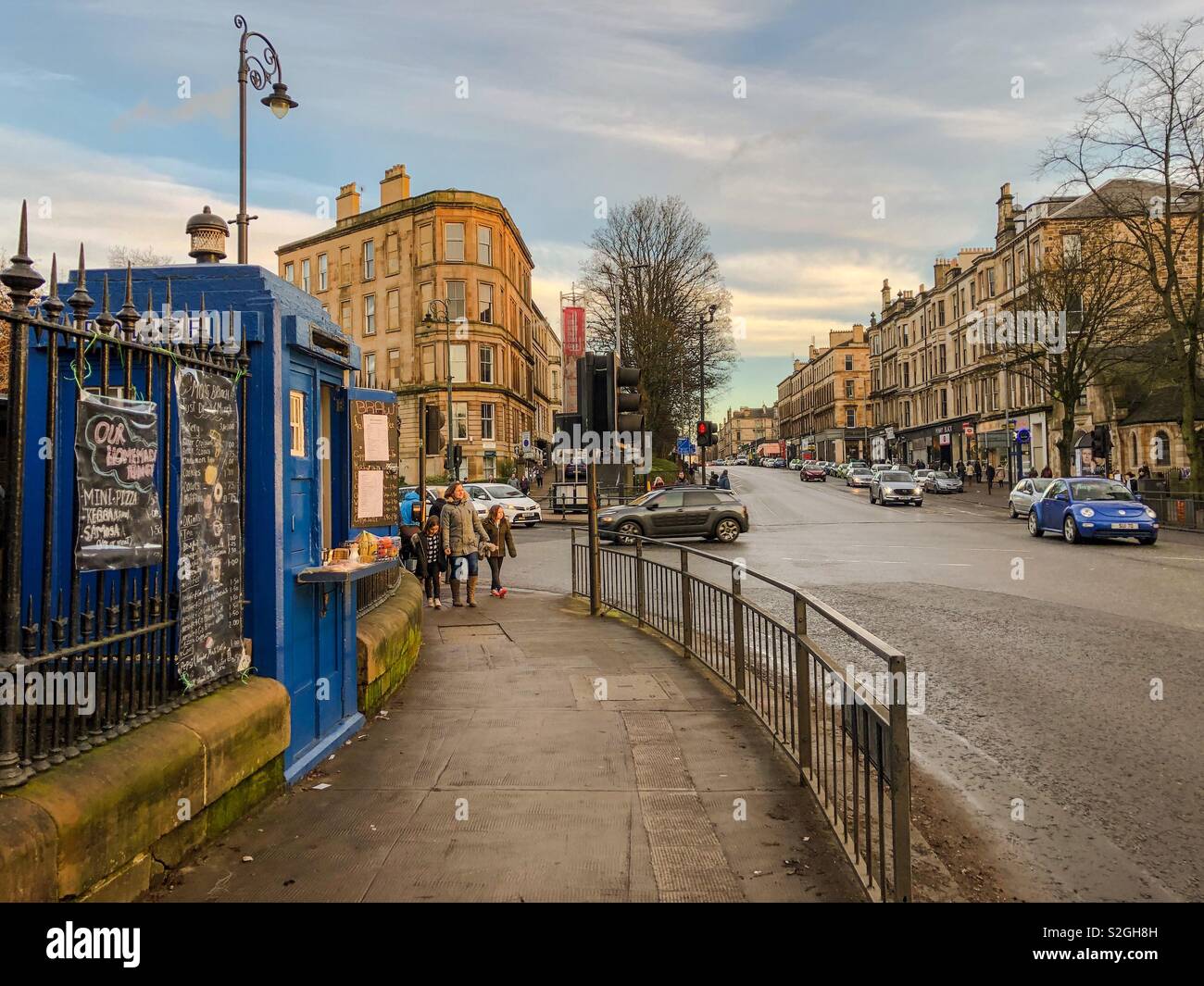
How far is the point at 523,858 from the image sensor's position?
3893 millimetres

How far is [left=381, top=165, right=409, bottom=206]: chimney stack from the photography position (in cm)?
5503

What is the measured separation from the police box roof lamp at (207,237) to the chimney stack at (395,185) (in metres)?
53.0

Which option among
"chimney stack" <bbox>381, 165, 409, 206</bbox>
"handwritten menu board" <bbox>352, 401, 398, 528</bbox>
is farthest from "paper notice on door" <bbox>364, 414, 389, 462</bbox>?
"chimney stack" <bbox>381, 165, 409, 206</bbox>

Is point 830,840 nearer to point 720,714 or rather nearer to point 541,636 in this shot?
point 720,714

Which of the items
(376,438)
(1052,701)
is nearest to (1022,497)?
(1052,701)

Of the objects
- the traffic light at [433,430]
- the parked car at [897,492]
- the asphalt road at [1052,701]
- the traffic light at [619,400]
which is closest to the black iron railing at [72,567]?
the asphalt road at [1052,701]

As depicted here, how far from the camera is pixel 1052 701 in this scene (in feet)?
22.4

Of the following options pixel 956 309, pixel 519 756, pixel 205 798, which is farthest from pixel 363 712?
pixel 956 309

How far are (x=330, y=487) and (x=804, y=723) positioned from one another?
3603mm

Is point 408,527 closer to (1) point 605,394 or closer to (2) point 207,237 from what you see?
(1) point 605,394

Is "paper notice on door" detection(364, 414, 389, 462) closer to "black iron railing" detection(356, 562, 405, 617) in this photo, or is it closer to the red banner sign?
"black iron railing" detection(356, 562, 405, 617)

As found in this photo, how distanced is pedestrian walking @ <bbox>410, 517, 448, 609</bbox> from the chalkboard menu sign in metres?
8.23

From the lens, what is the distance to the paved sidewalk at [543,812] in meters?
3.65
